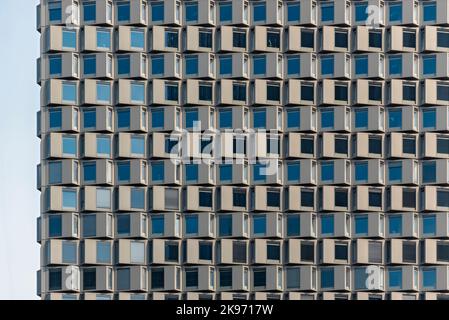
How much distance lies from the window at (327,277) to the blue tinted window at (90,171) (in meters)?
19.7

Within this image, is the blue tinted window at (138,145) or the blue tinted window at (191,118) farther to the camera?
the blue tinted window at (191,118)

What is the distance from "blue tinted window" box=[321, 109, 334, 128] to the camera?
298ft

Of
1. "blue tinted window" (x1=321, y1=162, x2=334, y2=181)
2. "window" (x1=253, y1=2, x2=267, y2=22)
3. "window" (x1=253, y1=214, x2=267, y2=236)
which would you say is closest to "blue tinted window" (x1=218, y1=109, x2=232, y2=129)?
"window" (x1=253, y1=214, x2=267, y2=236)

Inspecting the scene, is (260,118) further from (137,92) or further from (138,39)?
(138,39)

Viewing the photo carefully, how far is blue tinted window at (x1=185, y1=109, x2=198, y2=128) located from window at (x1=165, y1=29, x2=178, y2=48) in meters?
5.50

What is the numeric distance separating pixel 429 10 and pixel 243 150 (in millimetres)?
19270

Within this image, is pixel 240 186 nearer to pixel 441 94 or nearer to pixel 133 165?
pixel 133 165

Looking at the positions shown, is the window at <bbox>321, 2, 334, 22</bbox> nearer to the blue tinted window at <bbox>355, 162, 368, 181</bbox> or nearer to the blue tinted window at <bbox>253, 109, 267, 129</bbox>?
the blue tinted window at <bbox>253, 109, 267, 129</bbox>

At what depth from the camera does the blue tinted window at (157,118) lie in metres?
89.9

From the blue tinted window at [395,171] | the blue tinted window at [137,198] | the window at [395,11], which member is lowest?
the blue tinted window at [137,198]

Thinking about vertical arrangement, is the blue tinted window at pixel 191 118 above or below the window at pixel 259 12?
below

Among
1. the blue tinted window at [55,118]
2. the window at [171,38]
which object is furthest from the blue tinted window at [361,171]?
the blue tinted window at [55,118]

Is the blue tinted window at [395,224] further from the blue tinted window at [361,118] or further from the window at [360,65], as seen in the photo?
the window at [360,65]

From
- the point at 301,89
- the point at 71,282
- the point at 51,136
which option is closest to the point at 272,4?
the point at 301,89
